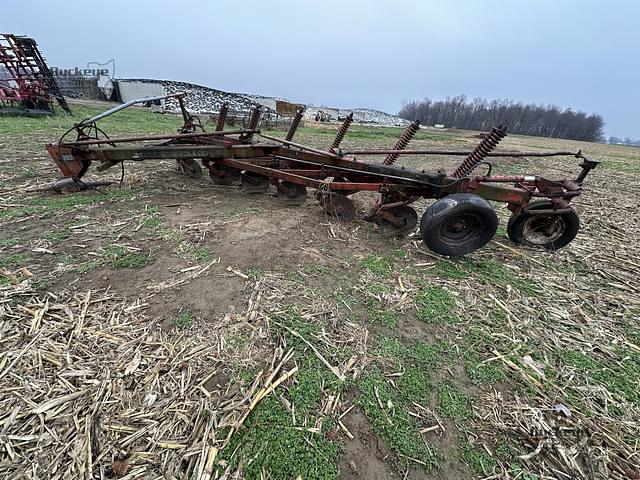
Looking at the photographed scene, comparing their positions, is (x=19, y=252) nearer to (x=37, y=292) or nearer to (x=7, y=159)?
(x=37, y=292)

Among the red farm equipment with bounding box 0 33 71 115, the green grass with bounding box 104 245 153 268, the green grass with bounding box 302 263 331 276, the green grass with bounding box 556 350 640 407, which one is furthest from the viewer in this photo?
the red farm equipment with bounding box 0 33 71 115

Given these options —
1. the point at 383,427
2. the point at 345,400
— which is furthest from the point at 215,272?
the point at 383,427

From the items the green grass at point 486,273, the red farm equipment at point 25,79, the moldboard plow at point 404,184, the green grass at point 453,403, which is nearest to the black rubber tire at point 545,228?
the moldboard plow at point 404,184

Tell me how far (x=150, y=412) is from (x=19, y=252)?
2676 mm

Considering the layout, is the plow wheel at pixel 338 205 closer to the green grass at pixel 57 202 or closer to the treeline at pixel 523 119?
the green grass at pixel 57 202

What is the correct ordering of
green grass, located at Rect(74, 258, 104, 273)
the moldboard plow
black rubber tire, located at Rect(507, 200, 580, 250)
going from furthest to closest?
black rubber tire, located at Rect(507, 200, 580, 250), the moldboard plow, green grass, located at Rect(74, 258, 104, 273)

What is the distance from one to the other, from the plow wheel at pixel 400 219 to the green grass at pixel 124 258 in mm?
3031

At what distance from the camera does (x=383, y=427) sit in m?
1.95

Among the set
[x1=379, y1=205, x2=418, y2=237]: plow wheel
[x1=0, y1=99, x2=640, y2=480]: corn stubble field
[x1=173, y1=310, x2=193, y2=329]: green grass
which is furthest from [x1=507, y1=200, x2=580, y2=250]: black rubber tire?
[x1=173, y1=310, x2=193, y2=329]: green grass

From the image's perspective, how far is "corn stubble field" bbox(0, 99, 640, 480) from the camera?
1771 mm

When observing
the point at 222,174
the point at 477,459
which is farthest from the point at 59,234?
the point at 477,459

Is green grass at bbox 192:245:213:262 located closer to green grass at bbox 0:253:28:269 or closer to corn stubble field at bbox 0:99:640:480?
corn stubble field at bbox 0:99:640:480

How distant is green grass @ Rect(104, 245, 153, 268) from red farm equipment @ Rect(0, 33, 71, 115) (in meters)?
16.0

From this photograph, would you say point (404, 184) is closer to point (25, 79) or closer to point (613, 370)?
point (613, 370)
